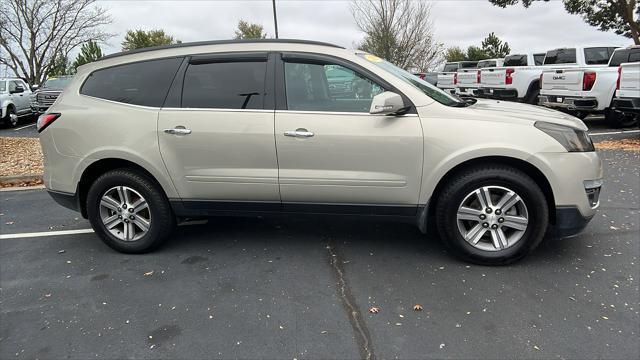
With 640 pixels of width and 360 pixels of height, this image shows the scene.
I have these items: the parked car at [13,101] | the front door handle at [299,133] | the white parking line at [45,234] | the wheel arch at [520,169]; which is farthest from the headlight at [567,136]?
the parked car at [13,101]

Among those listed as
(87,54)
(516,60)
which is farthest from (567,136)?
(87,54)

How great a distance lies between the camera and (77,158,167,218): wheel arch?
390 centimetres

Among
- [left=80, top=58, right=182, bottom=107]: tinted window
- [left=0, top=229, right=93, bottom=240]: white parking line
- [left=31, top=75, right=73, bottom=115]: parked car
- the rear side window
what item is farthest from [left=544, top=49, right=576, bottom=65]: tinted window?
[left=31, top=75, right=73, bottom=115]: parked car

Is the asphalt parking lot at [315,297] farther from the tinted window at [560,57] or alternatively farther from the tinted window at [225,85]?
the tinted window at [560,57]

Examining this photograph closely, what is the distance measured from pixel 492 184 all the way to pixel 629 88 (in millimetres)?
7269

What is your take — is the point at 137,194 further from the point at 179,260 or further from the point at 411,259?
the point at 411,259

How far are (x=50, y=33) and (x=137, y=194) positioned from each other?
82.4 ft

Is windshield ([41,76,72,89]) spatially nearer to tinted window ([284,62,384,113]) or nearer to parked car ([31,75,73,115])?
parked car ([31,75,73,115])

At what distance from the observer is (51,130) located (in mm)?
3975

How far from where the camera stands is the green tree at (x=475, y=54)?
124ft

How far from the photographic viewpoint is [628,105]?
8828 millimetres

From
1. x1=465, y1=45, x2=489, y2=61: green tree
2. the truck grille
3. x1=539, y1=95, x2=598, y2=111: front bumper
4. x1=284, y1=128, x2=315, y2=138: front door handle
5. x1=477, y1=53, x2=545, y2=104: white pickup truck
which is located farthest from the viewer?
x1=465, y1=45, x2=489, y2=61: green tree

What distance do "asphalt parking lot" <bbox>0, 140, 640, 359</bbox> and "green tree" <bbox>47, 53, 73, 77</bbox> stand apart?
2599 centimetres

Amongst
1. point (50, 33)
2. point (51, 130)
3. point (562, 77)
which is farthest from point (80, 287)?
point (50, 33)
